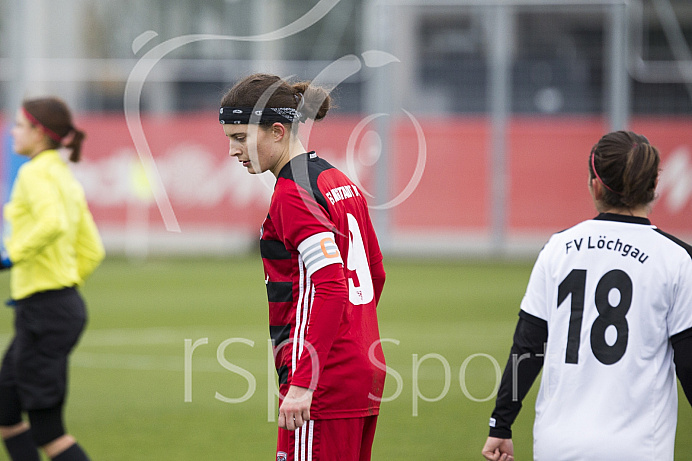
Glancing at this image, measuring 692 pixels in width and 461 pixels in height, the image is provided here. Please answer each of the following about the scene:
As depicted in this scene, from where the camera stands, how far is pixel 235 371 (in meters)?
9.24

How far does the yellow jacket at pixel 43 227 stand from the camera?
4.48m

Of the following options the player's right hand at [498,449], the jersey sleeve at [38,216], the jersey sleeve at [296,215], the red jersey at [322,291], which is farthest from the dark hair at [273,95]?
the jersey sleeve at [38,216]

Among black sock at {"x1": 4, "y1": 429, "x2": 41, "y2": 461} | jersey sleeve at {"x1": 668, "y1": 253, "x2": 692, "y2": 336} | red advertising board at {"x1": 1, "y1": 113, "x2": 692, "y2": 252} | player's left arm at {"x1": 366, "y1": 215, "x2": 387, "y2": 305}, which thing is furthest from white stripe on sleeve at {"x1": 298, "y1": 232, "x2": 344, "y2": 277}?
red advertising board at {"x1": 1, "y1": 113, "x2": 692, "y2": 252}

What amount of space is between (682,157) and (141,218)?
1422cm

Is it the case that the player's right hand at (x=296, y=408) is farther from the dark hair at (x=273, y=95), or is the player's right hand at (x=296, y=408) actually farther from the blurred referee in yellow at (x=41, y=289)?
the blurred referee in yellow at (x=41, y=289)

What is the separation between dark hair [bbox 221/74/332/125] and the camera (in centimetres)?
314

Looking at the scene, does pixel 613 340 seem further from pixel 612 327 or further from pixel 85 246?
pixel 85 246

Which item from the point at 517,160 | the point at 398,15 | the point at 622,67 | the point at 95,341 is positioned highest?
the point at 398,15

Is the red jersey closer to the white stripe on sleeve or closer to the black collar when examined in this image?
the white stripe on sleeve

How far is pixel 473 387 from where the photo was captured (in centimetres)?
831

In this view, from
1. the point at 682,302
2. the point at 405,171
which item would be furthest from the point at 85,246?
the point at 405,171

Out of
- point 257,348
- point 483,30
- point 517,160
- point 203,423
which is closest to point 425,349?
point 257,348

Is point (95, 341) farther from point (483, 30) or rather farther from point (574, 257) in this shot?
point (483, 30)

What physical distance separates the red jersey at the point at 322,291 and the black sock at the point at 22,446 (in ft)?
7.12
